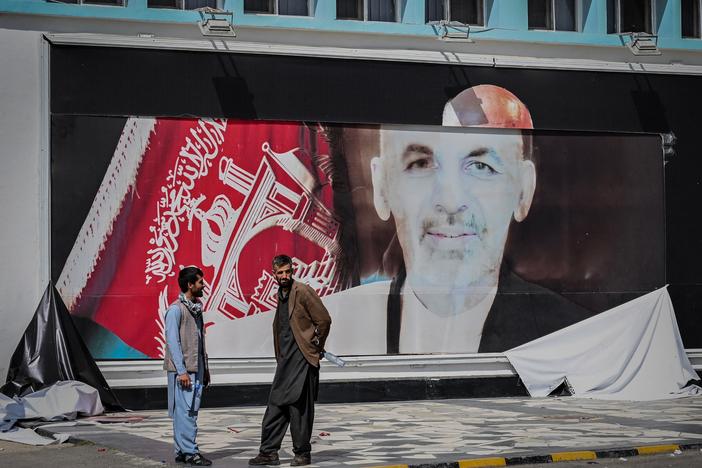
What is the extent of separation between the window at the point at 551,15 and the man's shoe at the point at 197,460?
1187 cm

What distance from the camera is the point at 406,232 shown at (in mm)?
20594

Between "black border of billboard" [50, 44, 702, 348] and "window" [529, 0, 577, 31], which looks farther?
"window" [529, 0, 577, 31]

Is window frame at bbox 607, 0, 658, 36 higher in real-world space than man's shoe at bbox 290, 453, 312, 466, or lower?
higher

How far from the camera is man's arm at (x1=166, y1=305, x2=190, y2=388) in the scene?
1252 cm

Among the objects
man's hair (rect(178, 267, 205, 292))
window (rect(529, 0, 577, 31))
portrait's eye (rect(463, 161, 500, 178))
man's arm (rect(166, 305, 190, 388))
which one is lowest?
man's arm (rect(166, 305, 190, 388))

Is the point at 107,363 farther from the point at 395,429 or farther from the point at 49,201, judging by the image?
the point at 395,429

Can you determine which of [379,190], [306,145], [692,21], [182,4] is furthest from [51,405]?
[692,21]

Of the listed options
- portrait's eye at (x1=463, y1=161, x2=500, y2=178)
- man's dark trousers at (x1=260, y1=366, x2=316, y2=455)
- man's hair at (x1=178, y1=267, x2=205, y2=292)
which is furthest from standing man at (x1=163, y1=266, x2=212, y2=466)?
portrait's eye at (x1=463, y1=161, x2=500, y2=178)

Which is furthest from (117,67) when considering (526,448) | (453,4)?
(526,448)

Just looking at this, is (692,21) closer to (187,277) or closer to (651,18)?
(651,18)

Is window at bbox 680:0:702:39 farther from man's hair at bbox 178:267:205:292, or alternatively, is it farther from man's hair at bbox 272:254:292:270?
man's hair at bbox 178:267:205:292

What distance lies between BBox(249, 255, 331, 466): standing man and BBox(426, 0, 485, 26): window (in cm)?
Answer: 988

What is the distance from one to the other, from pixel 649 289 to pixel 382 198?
197 inches

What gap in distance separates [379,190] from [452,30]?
3022mm
